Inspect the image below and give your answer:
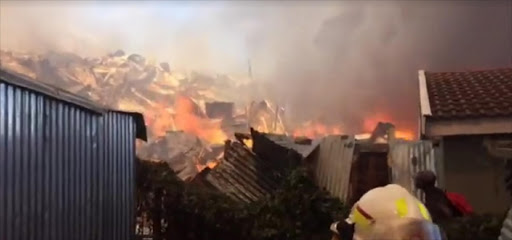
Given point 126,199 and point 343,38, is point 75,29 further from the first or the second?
point 126,199

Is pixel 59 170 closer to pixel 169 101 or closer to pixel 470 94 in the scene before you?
pixel 470 94

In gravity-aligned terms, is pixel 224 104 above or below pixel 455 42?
below

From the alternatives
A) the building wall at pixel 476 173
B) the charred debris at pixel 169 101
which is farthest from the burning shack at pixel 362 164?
the charred debris at pixel 169 101

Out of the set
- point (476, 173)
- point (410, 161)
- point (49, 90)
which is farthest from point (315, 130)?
point (49, 90)

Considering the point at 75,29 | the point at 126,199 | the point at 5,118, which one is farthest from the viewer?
the point at 75,29

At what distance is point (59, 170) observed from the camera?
5.70 meters

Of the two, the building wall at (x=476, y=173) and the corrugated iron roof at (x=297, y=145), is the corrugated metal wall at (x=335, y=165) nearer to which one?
the corrugated iron roof at (x=297, y=145)

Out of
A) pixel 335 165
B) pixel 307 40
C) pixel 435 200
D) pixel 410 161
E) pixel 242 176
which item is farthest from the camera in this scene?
pixel 307 40

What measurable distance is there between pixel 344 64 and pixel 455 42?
2.78m

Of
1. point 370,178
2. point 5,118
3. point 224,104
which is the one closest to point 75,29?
point 224,104

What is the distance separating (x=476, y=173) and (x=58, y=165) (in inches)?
241

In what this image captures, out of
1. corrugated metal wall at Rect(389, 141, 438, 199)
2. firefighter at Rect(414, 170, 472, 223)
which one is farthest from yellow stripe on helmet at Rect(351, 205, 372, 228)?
corrugated metal wall at Rect(389, 141, 438, 199)

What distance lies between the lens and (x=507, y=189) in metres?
9.34

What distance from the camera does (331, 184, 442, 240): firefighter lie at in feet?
10.3
